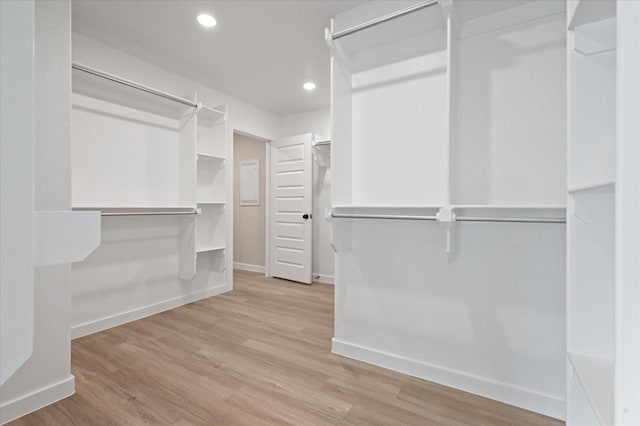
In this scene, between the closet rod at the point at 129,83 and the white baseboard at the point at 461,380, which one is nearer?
the white baseboard at the point at 461,380

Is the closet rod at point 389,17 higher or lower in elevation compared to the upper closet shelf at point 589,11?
higher

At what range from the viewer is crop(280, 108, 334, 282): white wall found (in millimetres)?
4645

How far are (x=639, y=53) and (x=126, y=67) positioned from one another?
142 inches

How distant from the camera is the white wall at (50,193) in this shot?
1734mm

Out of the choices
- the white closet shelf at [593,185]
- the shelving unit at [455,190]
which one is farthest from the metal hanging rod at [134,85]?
the white closet shelf at [593,185]

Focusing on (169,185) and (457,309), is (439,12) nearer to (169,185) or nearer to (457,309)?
(457,309)

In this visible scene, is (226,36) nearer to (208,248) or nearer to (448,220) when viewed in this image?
(208,248)

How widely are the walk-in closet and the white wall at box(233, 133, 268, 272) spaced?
2362 mm

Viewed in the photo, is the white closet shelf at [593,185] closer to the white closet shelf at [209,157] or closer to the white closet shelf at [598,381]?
the white closet shelf at [598,381]

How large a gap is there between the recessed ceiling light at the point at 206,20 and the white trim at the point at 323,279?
11.1ft

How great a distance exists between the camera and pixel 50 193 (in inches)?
70.7

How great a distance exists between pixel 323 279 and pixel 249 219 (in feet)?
5.92

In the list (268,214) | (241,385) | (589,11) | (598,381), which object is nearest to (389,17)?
(589,11)

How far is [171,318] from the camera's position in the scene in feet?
10.2
